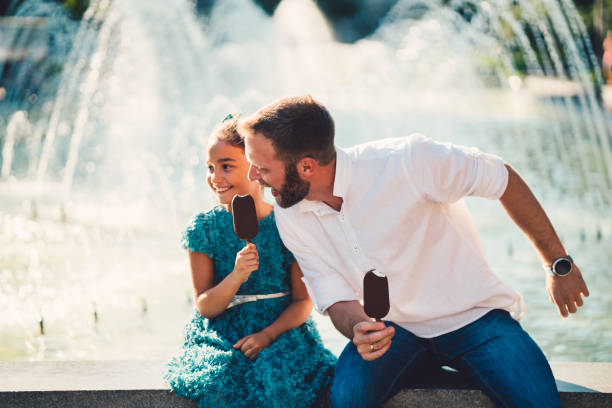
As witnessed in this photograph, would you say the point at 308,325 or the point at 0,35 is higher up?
the point at 308,325

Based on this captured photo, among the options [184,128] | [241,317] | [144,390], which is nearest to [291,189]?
[241,317]

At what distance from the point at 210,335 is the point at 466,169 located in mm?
1262

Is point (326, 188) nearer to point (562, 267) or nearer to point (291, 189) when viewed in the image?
point (291, 189)

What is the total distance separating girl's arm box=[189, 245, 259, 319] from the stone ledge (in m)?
0.36

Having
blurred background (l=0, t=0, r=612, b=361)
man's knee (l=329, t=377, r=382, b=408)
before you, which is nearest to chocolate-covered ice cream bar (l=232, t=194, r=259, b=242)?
man's knee (l=329, t=377, r=382, b=408)

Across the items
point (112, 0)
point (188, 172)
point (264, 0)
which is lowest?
point (264, 0)

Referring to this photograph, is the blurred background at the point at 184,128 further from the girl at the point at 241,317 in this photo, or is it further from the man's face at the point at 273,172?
the man's face at the point at 273,172

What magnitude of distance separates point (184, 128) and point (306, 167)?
36.2 ft

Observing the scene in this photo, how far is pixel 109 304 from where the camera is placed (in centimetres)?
560

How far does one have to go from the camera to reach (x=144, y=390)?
3.12 meters

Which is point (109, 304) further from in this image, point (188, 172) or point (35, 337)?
point (188, 172)

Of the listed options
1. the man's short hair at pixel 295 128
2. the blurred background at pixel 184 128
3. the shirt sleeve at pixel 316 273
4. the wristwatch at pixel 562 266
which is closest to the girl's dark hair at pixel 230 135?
the man's short hair at pixel 295 128

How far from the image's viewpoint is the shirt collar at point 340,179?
320 cm

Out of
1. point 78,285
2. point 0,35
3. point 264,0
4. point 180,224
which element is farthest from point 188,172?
point 264,0
